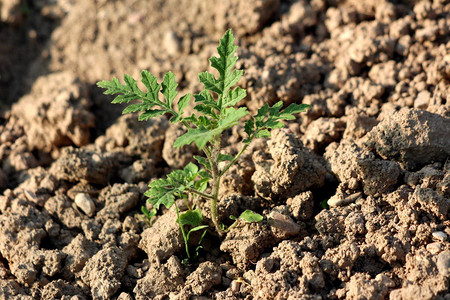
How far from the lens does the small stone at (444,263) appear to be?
233 centimetres

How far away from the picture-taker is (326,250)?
2654 mm

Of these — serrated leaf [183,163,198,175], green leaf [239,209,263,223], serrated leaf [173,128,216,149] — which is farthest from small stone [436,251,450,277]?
serrated leaf [183,163,198,175]

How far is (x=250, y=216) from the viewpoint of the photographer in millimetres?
2686

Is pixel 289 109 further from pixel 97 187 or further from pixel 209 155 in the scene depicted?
pixel 97 187

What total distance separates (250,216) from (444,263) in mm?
1016

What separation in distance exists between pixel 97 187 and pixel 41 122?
2.80 ft

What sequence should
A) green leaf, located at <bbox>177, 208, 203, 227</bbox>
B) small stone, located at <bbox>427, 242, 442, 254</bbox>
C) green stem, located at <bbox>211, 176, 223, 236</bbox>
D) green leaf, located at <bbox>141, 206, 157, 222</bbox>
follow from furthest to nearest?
green leaf, located at <bbox>141, 206, 157, 222</bbox>
green leaf, located at <bbox>177, 208, 203, 227</bbox>
green stem, located at <bbox>211, 176, 223, 236</bbox>
small stone, located at <bbox>427, 242, 442, 254</bbox>

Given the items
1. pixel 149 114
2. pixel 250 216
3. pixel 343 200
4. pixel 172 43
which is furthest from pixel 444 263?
pixel 172 43

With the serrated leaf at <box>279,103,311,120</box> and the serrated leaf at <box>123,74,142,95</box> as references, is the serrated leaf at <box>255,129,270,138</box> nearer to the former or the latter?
the serrated leaf at <box>279,103,311,120</box>

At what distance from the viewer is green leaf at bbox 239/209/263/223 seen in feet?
8.75

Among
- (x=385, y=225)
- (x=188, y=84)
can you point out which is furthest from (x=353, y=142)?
(x=188, y=84)

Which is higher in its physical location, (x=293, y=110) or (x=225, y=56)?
(x=225, y=56)

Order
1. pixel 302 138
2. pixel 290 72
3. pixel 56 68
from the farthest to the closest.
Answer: pixel 56 68 < pixel 290 72 < pixel 302 138

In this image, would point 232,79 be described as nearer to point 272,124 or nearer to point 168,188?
point 272,124
